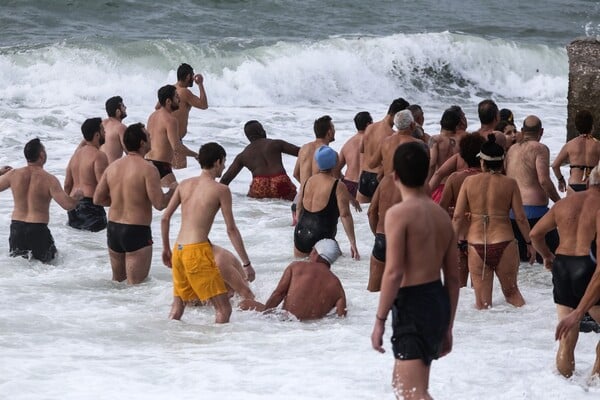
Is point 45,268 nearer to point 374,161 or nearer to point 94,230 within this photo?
point 94,230

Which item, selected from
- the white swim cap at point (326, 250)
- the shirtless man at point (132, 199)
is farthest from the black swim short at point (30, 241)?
the white swim cap at point (326, 250)

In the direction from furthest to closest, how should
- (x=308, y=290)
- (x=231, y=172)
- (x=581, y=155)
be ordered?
(x=231, y=172)
(x=581, y=155)
(x=308, y=290)

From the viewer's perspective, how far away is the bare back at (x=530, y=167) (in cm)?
1083

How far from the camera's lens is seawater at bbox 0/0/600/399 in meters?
7.88

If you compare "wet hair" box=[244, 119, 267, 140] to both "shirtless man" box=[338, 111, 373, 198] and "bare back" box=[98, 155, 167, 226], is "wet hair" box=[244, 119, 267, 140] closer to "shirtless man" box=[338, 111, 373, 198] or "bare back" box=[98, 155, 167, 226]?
"shirtless man" box=[338, 111, 373, 198]

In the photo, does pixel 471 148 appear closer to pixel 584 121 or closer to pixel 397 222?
pixel 584 121

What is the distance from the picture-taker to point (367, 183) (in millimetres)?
13492

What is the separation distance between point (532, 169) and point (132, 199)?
3.63 m

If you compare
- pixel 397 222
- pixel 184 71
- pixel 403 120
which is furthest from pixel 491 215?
pixel 184 71

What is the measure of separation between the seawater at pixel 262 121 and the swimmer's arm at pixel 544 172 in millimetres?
826

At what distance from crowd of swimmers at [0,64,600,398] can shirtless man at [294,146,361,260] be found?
0.04 ft

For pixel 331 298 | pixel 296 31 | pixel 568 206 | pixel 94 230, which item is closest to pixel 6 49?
pixel 296 31

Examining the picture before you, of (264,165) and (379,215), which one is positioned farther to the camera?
(264,165)

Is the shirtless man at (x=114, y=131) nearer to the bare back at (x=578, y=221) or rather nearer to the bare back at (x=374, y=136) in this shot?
the bare back at (x=374, y=136)
